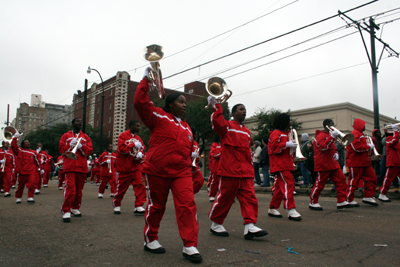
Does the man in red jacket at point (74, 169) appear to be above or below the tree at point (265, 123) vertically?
below

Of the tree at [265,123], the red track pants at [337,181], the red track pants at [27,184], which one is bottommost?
the red track pants at [27,184]

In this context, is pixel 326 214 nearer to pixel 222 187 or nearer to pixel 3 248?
pixel 222 187

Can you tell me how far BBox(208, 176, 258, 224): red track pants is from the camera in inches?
182

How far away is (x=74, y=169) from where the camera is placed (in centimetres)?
642

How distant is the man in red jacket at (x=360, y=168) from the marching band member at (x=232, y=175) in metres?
3.86

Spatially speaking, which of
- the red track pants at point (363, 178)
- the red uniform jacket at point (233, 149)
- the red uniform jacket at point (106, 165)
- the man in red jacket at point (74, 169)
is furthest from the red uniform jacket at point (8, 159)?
the red track pants at point (363, 178)

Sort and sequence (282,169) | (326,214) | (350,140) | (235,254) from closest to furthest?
(235,254) < (282,169) < (326,214) < (350,140)

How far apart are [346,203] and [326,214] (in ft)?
2.60

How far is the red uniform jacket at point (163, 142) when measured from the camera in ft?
12.2

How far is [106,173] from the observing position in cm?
1247

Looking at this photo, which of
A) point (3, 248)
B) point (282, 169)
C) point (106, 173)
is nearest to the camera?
point (3, 248)

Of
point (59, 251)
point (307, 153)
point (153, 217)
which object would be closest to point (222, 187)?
point (153, 217)

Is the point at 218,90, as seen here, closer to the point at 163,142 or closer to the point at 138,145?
the point at 163,142

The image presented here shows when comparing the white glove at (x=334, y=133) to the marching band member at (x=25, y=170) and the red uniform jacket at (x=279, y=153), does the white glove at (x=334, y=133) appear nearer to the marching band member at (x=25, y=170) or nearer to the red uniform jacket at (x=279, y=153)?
the red uniform jacket at (x=279, y=153)
